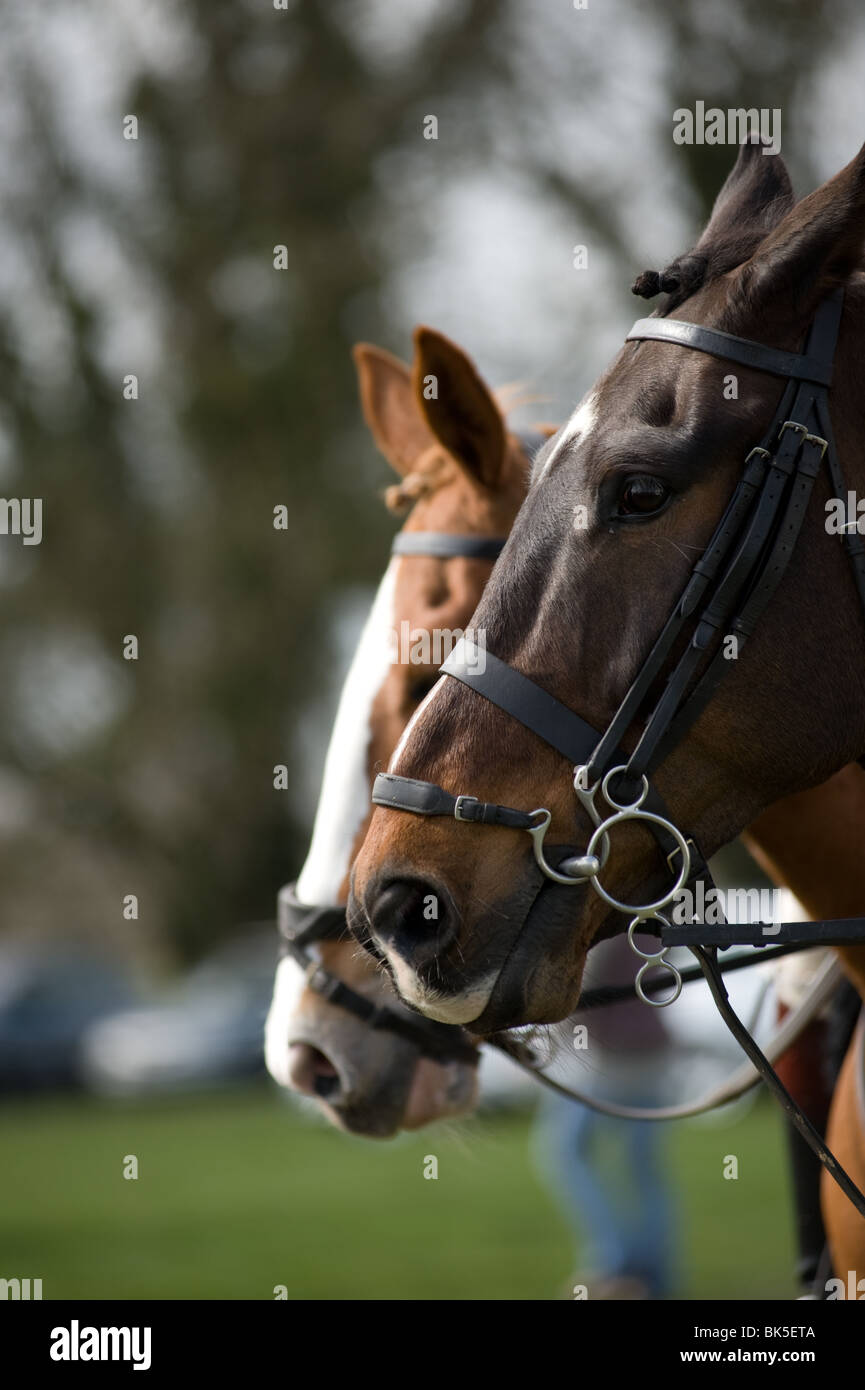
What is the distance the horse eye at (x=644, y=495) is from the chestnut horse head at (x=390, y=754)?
4.27 feet

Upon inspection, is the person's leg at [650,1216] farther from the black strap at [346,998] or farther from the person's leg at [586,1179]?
the black strap at [346,998]

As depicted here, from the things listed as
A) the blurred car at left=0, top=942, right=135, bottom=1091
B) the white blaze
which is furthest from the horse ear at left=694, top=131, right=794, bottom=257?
the blurred car at left=0, top=942, right=135, bottom=1091

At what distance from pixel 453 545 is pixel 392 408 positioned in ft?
2.97

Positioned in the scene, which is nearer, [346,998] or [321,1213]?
[346,998]

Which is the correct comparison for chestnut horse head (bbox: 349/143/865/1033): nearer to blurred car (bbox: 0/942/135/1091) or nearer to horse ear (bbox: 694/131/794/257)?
horse ear (bbox: 694/131/794/257)

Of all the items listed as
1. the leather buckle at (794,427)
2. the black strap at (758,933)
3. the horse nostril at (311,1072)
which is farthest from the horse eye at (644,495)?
the horse nostril at (311,1072)

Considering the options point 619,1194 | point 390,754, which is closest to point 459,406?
point 390,754

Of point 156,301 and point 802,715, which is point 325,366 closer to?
point 156,301

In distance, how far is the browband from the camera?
2.45 metres

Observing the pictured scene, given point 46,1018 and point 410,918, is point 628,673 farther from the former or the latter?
point 46,1018

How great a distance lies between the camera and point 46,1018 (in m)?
21.3

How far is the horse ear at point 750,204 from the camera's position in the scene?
2.68m

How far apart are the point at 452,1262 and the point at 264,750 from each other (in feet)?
42.7
